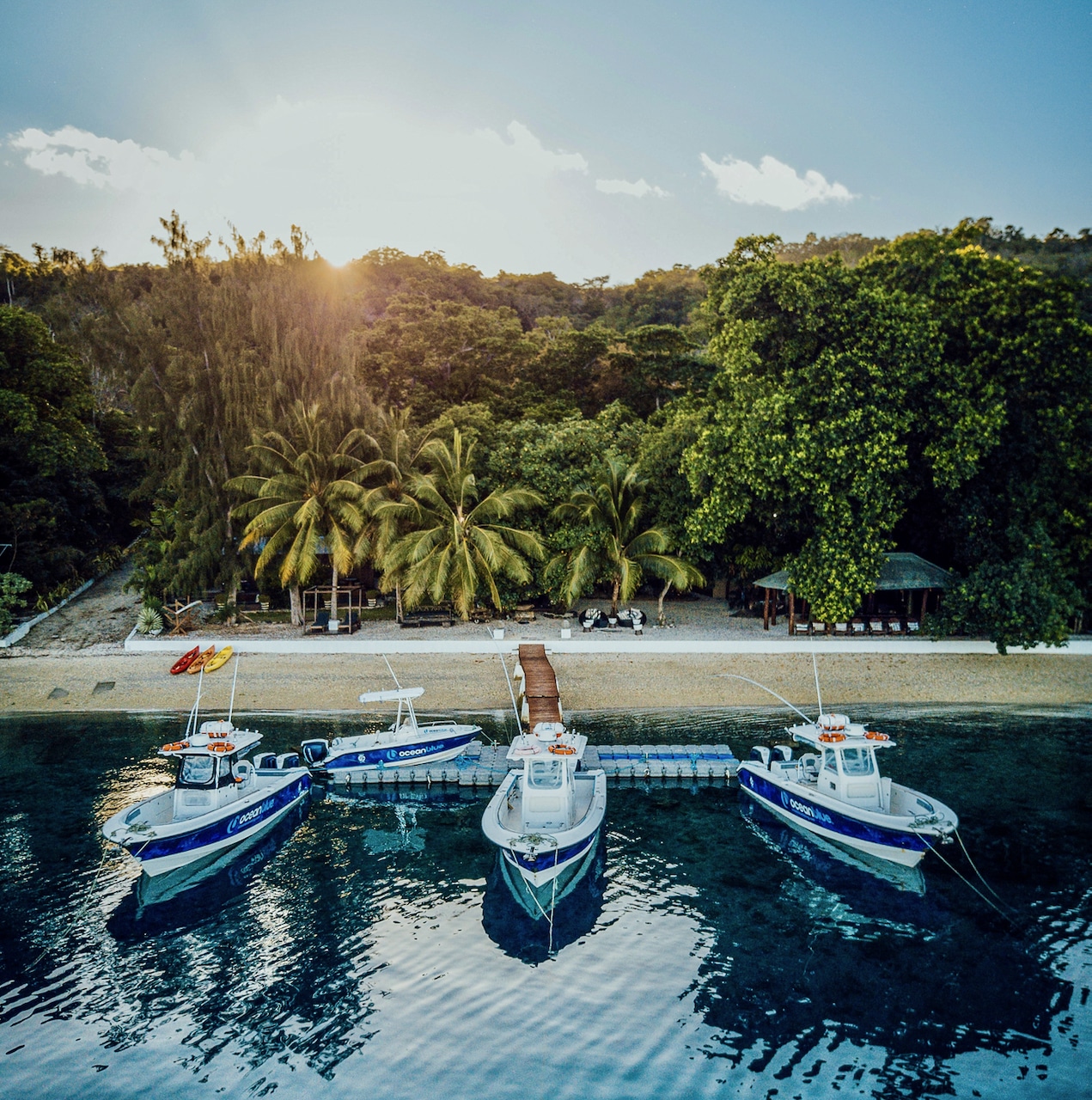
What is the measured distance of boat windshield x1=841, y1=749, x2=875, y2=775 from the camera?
1498cm

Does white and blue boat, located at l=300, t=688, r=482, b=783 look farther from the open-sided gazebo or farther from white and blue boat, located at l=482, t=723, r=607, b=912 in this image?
the open-sided gazebo

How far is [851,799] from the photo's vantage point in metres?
14.9

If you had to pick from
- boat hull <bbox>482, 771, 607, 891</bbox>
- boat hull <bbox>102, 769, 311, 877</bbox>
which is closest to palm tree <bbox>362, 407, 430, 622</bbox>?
boat hull <bbox>102, 769, 311, 877</bbox>

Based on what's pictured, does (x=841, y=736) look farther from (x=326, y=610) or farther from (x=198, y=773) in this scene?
(x=326, y=610)

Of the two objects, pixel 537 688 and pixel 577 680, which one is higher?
pixel 537 688

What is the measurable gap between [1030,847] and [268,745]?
659 inches

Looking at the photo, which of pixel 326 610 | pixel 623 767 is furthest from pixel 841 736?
pixel 326 610

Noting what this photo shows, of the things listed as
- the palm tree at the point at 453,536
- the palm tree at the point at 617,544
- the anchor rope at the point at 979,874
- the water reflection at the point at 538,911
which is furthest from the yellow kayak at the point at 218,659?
the anchor rope at the point at 979,874

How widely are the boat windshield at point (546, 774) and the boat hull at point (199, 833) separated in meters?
5.54

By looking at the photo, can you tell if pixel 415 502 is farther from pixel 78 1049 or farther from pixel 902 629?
pixel 78 1049

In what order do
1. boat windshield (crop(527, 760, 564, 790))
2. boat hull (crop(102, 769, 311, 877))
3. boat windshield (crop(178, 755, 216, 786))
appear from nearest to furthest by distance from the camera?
boat hull (crop(102, 769, 311, 877))
boat windshield (crop(527, 760, 564, 790))
boat windshield (crop(178, 755, 216, 786))

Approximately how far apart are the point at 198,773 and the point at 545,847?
706cm

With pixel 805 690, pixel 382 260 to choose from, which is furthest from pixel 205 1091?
pixel 382 260

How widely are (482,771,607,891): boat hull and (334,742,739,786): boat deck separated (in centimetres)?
409
